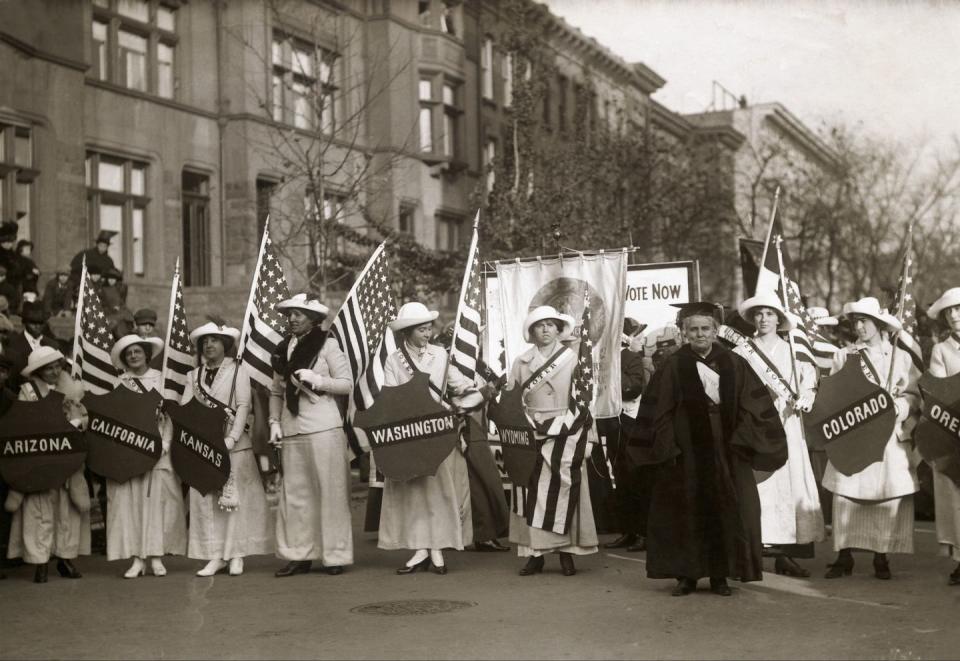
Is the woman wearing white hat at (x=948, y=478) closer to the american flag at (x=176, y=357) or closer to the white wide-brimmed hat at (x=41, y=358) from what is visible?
the american flag at (x=176, y=357)

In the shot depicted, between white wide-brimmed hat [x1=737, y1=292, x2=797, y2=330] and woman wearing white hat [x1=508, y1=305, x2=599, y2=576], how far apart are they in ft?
4.26

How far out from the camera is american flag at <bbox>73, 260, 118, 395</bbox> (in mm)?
11570

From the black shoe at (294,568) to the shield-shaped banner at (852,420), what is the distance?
12.4ft

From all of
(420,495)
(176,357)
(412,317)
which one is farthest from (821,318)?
(176,357)

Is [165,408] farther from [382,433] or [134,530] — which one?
[382,433]

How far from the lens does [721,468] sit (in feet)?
30.1

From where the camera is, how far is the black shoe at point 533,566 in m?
10.5

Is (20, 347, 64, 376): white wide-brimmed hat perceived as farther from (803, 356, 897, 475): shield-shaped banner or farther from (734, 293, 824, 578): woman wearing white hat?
(803, 356, 897, 475): shield-shaped banner

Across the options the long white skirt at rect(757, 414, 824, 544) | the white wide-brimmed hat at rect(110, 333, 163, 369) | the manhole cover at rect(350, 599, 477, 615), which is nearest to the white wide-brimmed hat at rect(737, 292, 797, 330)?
the long white skirt at rect(757, 414, 824, 544)

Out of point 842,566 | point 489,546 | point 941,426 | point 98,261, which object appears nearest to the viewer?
point 941,426

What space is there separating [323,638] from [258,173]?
23286mm

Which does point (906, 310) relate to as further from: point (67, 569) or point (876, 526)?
point (67, 569)

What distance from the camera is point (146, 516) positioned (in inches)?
425

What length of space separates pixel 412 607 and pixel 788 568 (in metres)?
2.90
